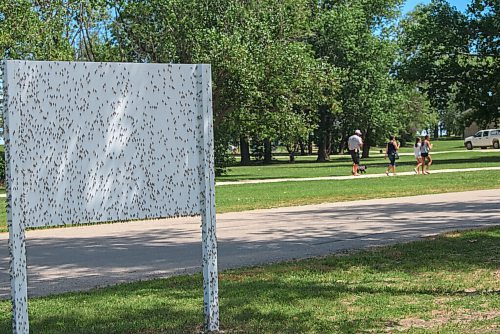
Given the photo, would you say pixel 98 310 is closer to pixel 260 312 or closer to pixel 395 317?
pixel 260 312

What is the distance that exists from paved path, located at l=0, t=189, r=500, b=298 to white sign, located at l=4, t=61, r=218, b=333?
2962 millimetres

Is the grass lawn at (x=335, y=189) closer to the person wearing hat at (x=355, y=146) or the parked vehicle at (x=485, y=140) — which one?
the person wearing hat at (x=355, y=146)

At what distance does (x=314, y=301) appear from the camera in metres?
7.62

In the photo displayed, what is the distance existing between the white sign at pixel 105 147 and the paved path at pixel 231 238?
2962 mm

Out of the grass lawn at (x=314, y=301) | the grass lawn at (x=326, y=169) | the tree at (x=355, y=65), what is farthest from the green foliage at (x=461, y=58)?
the grass lawn at (x=314, y=301)

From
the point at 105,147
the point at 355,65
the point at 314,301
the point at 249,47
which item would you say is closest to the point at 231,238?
the point at 314,301

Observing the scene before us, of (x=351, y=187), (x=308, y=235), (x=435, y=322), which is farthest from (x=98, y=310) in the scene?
(x=351, y=187)

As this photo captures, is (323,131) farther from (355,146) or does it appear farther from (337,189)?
(337,189)

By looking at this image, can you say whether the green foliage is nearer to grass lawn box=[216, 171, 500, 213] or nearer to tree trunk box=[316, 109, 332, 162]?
tree trunk box=[316, 109, 332, 162]

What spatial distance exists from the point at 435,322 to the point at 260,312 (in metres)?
1.44

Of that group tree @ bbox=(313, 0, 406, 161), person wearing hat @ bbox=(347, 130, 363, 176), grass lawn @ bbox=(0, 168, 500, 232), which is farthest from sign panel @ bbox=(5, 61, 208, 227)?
tree @ bbox=(313, 0, 406, 161)

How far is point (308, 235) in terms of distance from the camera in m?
13.6

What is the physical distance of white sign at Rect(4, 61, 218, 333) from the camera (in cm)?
591

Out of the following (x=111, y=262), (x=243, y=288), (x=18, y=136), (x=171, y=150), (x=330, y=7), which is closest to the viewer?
(x=18, y=136)
